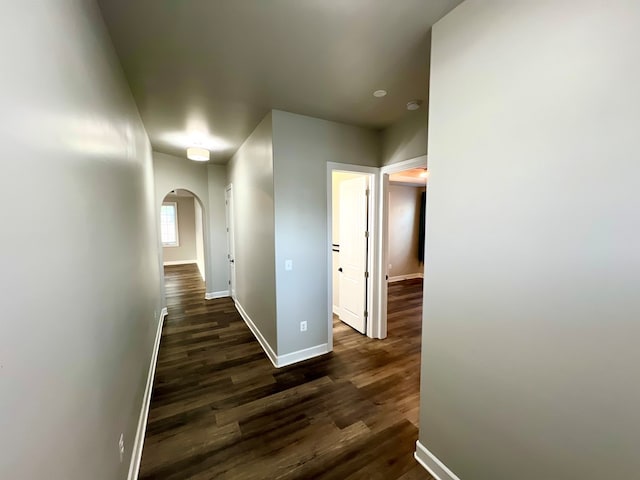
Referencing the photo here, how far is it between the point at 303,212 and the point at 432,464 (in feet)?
7.63

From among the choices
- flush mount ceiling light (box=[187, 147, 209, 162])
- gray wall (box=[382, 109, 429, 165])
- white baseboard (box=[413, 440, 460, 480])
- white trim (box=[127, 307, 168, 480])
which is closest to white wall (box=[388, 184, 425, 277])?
gray wall (box=[382, 109, 429, 165])

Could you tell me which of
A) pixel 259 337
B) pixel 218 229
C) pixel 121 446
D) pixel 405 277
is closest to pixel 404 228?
pixel 405 277

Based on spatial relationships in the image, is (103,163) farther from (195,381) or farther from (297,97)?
(195,381)

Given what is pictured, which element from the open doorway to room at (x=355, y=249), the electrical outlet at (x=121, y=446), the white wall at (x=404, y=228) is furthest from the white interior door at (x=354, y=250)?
the white wall at (x=404, y=228)

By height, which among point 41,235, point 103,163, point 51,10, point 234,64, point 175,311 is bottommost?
point 175,311

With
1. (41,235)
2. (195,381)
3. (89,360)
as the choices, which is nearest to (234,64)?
(41,235)

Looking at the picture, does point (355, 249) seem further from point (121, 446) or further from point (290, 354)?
point (121, 446)

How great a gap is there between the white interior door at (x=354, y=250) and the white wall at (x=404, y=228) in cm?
302

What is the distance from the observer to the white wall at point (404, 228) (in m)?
6.68

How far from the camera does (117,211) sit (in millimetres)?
1635

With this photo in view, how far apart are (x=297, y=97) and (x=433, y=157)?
4.78 ft

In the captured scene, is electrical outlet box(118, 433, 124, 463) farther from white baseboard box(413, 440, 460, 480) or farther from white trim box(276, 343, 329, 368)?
white baseboard box(413, 440, 460, 480)

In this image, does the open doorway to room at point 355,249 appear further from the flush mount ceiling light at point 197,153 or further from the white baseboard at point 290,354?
the flush mount ceiling light at point 197,153

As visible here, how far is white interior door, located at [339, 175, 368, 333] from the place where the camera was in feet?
11.4
